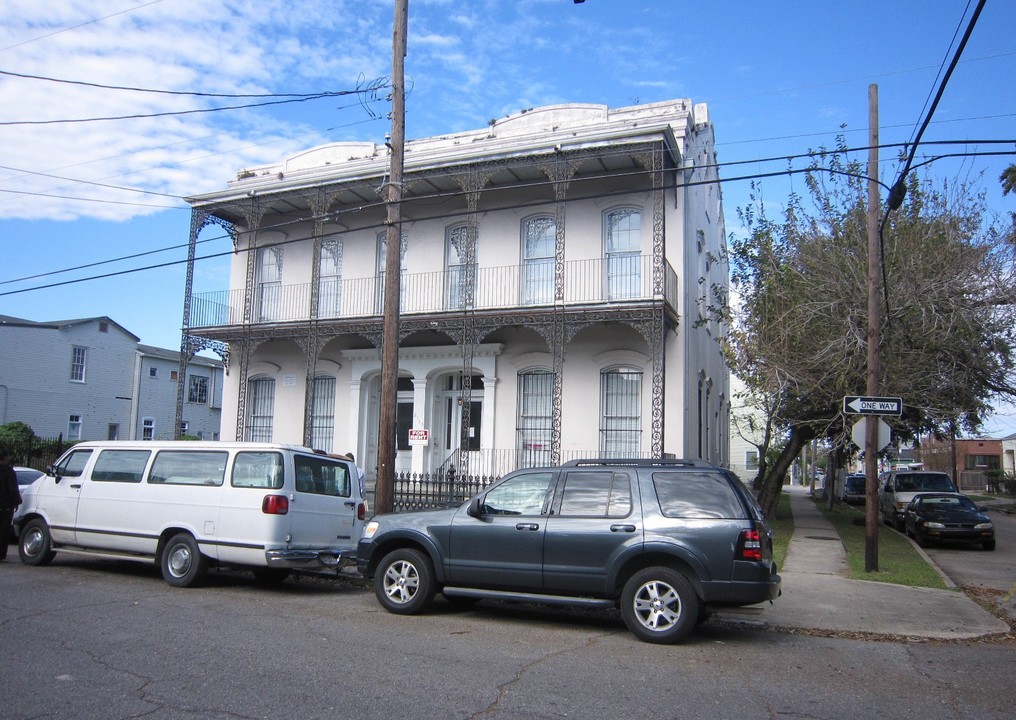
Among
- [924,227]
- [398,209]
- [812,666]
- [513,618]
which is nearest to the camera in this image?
[812,666]

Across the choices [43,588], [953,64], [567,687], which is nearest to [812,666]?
[567,687]

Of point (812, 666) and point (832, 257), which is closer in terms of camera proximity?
point (812, 666)

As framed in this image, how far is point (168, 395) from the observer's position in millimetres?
40531

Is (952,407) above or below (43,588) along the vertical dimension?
above

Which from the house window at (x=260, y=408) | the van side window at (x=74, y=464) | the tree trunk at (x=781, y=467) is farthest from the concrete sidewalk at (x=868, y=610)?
the house window at (x=260, y=408)

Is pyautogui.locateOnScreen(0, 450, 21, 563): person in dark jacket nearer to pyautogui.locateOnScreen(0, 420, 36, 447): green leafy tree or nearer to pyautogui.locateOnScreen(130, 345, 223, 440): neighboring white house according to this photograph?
pyautogui.locateOnScreen(0, 420, 36, 447): green leafy tree

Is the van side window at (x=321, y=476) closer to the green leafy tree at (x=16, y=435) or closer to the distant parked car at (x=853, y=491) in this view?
the green leafy tree at (x=16, y=435)

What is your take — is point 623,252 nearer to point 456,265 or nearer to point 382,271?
point 456,265

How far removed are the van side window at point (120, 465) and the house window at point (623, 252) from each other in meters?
10.2

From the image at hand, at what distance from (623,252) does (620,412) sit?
11.6 feet

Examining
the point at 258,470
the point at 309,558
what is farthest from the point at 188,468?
the point at 309,558

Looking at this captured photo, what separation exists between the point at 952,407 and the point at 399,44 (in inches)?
512

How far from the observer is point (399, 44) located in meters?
12.8

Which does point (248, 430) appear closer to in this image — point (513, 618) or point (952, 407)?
point (513, 618)
